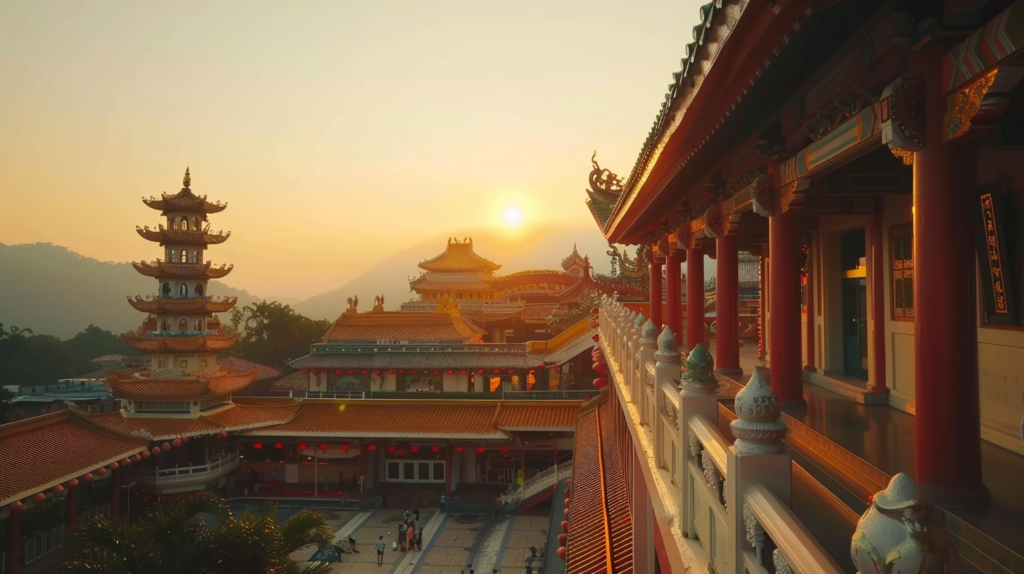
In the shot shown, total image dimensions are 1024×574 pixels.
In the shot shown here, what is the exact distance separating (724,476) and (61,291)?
188 meters

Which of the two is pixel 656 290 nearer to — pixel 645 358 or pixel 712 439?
pixel 645 358

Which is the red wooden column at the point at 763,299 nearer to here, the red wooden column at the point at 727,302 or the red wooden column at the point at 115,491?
the red wooden column at the point at 727,302

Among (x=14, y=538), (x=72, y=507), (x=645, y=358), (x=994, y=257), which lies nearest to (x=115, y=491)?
(x=72, y=507)

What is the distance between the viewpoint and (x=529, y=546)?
68.8 feet

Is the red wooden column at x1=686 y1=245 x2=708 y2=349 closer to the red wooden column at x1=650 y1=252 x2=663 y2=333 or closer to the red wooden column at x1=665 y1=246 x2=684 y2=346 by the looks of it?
the red wooden column at x1=665 y1=246 x2=684 y2=346

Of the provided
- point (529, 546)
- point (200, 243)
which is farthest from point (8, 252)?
point (529, 546)

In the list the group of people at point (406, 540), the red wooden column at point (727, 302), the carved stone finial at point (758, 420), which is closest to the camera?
the carved stone finial at point (758, 420)

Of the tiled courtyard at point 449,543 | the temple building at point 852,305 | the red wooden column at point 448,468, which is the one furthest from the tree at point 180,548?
the red wooden column at point 448,468

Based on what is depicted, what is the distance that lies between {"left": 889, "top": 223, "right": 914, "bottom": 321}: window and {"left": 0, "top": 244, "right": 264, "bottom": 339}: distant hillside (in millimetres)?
130206

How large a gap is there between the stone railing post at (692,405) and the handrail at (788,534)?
1.00 m

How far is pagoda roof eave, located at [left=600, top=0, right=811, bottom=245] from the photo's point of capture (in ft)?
9.65

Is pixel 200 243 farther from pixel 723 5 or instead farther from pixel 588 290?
pixel 723 5

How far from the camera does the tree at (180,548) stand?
29.7 ft

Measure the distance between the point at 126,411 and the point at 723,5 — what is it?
3018cm
